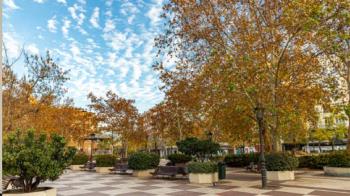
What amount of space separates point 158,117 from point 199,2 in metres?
18.5

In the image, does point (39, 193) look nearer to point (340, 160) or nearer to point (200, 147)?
point (200, 147)

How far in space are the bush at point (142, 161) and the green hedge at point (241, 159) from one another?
8.96 meters

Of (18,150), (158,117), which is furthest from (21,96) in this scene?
(158,117)

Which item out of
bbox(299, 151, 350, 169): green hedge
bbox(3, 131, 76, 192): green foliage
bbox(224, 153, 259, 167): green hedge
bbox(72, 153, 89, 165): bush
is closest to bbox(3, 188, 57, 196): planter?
bbox(3, 131, 76, 192): green foliage

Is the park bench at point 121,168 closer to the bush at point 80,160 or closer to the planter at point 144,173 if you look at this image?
the planter at point 144,173

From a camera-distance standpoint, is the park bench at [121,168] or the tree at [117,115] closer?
the park bench at [121,168]

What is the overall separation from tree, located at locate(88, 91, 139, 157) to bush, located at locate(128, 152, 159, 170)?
432 inches

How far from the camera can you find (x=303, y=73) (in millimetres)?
17453

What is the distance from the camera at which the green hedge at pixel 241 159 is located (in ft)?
84.3

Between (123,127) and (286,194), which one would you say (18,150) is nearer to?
(286,194)

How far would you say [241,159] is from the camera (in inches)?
1069

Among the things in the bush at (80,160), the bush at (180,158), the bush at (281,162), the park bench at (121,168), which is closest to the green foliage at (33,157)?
the bush at (281,162)

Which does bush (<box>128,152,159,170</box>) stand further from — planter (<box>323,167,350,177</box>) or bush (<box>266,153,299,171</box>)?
planter (<box>323,167,350,177</box>)

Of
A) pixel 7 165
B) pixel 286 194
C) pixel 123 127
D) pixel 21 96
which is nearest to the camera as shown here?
pixel 7 165
